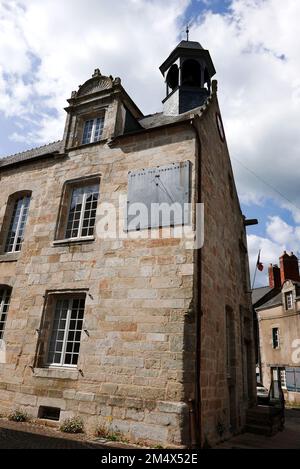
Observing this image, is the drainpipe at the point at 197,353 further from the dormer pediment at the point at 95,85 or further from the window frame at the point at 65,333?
the dormer pediment at the point at 95,85

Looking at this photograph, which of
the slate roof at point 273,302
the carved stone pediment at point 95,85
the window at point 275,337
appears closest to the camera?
the carved stone pediment at point 95,85

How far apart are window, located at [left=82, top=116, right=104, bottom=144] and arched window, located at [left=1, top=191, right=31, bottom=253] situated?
94.4 inches

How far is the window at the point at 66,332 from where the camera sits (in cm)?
752

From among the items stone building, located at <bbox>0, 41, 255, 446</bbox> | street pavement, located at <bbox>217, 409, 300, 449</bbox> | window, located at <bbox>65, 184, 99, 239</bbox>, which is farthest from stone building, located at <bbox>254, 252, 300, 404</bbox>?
window, located at <bbox>65, 184, 99, 239</bbox>

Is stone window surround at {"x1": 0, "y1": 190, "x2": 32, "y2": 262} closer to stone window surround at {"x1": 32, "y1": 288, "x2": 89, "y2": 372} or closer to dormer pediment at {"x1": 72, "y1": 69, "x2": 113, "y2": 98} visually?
stone window surround at {"x1": 32, "y1": 288, "x2": 89, "y2": 372}

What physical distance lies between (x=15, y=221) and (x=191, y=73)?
7737mm

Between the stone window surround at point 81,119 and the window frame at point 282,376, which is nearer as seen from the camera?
the stone window surround at point 81,119

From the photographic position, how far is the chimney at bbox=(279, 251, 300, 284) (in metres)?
23.0

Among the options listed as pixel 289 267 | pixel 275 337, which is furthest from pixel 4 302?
pixel 289 267

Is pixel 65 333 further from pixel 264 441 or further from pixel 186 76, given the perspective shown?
pixel 186 76

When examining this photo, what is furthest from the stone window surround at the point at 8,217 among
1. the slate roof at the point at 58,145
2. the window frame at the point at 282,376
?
the window frame at the point at 282,376

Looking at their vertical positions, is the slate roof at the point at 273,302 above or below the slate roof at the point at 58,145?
below

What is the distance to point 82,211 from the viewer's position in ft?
29.4

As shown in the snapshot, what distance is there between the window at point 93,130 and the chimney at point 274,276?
19784mm
